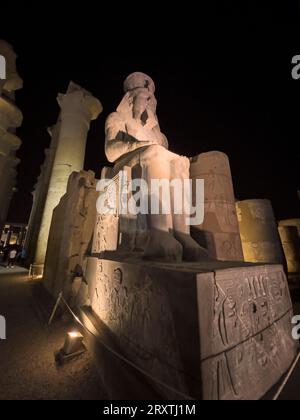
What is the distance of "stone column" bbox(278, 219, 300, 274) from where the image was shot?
6.53 m

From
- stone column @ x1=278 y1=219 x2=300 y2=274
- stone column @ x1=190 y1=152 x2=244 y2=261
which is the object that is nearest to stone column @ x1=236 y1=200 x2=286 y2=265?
stone column @ x1=278 y1=219 x2=300 y2=274

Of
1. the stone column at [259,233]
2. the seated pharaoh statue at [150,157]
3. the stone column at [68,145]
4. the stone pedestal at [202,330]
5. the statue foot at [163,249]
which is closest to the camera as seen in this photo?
the stone pedestal at [202,330]

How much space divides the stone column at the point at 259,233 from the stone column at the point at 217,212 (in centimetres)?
267

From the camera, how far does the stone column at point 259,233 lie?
4.84 metres

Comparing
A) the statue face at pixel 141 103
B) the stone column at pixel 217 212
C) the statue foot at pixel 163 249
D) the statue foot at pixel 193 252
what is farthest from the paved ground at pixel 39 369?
the statue face at pixel 141 103

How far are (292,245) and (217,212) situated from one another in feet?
19.2

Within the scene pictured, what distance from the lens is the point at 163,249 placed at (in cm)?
163

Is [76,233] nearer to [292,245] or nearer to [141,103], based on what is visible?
[141,103]

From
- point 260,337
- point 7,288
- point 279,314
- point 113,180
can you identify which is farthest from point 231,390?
point 7,288

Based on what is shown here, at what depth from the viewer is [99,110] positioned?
14734 millimetres

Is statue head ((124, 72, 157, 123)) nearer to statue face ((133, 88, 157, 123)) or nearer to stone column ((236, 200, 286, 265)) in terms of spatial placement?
statue face ((133, 88, 157, 123))

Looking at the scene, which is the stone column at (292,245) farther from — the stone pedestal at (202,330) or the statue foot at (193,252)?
the statue foot at (193,252)

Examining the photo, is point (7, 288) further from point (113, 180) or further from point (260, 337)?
point (260, 337)

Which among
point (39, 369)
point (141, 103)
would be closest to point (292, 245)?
point (141, 103)
